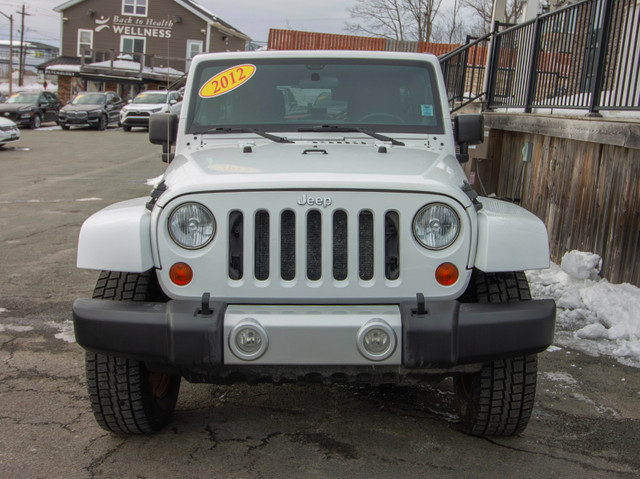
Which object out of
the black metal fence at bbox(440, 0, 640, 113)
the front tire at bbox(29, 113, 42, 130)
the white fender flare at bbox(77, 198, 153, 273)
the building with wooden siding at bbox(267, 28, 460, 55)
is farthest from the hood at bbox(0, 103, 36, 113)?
the white fender flare at bbox(77, 198, 153, 273)

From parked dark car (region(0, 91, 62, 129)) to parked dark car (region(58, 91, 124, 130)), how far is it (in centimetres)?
103

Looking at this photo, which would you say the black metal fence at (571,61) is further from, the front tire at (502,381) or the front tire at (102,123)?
the front tire at (102,123)

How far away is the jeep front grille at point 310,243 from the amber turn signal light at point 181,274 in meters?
0.17

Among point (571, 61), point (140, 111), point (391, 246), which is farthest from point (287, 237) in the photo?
point (140, 111)

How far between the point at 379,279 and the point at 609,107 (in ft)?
14.4

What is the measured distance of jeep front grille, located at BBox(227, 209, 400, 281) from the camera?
289cm

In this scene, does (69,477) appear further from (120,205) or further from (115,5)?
(115,5)

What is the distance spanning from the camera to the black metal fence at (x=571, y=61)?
650 cm

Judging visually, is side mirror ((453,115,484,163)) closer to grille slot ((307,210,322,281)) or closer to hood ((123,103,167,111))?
grille slot ((307,210,322,281))

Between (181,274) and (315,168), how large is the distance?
74 centimetres

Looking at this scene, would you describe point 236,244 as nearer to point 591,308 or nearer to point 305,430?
point 305,430

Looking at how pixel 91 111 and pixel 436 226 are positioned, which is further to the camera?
pixel 91 111

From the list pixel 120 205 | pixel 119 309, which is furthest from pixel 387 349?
pixel 120 205

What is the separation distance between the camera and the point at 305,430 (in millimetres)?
3492
